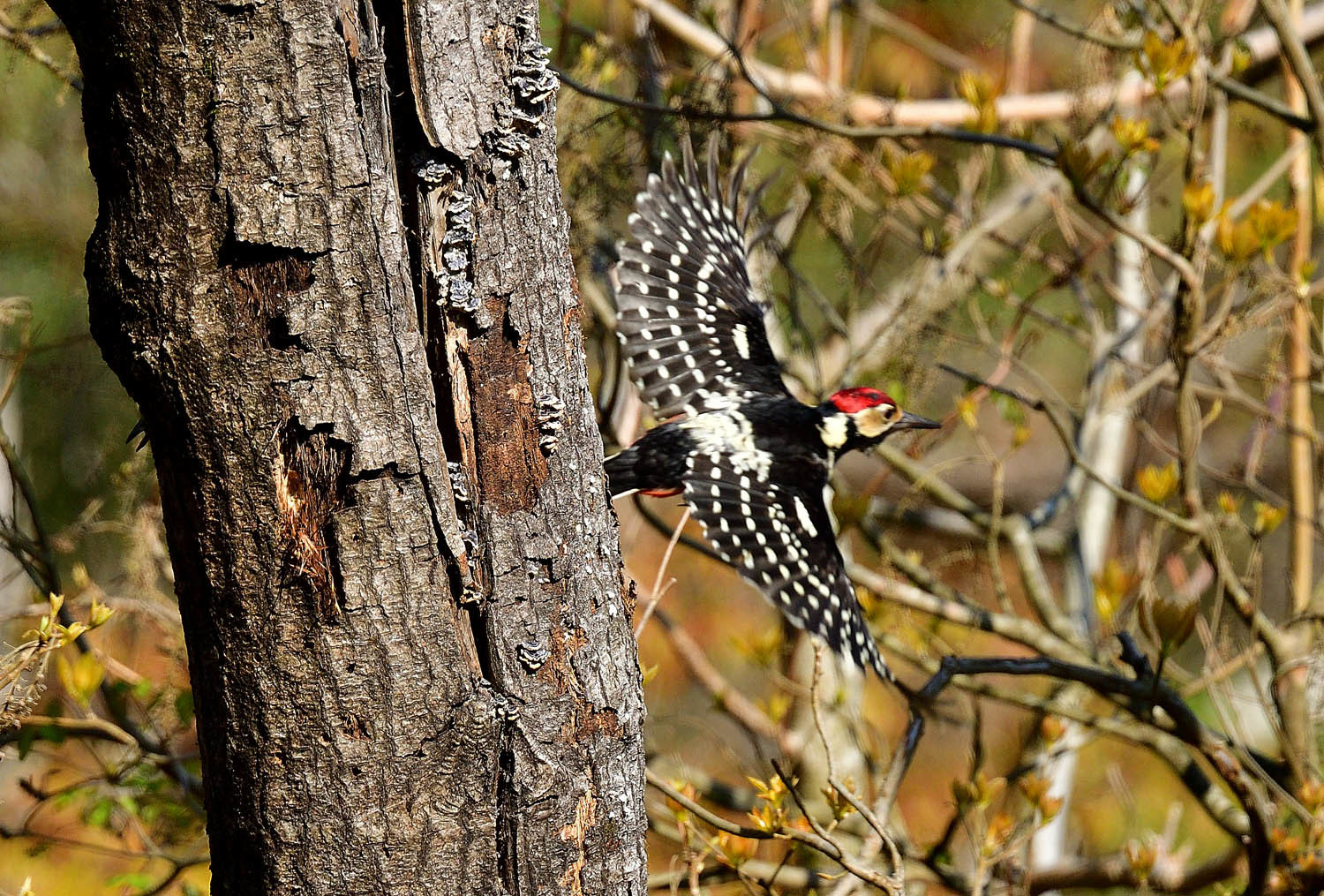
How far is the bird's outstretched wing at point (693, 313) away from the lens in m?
3.18

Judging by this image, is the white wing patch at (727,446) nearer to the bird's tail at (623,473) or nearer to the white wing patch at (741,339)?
the bird's tail at (623,473)

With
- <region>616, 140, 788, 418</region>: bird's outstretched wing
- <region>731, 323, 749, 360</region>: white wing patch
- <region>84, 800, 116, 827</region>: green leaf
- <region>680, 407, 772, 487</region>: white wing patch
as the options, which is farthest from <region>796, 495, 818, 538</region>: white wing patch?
<region>84, 800, 116, 827</region>: green leaf

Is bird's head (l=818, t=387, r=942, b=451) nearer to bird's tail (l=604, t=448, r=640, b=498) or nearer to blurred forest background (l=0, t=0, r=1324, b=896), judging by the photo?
blurred forest background (l=0, t=0, r=1324, b=896)

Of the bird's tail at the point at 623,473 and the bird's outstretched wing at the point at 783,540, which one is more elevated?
the bird's tail at the point at 623,473

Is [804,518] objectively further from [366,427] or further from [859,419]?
[366,427]

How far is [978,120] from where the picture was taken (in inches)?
106

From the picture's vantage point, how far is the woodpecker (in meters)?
2.74

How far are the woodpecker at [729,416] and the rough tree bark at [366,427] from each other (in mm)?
1208

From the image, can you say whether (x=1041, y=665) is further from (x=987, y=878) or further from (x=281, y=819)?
(x=281, y=819)

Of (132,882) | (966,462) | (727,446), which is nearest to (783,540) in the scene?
(727,446)

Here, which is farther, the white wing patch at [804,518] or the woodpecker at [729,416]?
the white wing patch at [804,518]

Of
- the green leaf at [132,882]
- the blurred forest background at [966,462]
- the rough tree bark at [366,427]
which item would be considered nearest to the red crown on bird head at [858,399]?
the blurred forest background at [966,462]

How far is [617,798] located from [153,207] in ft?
2.65

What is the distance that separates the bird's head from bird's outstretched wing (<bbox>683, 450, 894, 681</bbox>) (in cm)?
12
